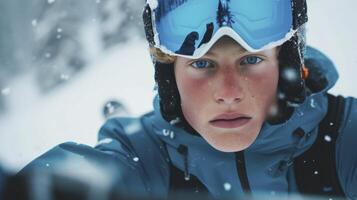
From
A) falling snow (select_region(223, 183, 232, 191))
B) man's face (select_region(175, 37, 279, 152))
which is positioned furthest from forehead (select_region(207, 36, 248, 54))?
falling snow (select_region(223, 183, 232, 191))

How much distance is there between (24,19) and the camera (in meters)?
8.34

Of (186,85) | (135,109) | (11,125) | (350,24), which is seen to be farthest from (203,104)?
(350,24)

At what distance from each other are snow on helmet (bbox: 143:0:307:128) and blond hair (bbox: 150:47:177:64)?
0.02 m

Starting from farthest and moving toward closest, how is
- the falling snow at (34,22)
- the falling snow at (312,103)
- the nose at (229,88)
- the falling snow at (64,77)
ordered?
the falling snow at (64,77) < the falling snow at (34,22) < the falling snow at (312,103) < the nose at (229,88)

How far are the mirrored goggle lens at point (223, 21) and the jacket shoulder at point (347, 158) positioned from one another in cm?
59

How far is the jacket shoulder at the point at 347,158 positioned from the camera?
237 centimetres

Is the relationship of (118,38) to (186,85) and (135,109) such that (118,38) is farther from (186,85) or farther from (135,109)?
(186,85)

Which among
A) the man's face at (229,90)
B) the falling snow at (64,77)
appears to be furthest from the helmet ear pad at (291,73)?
the falling snow at (64,77)

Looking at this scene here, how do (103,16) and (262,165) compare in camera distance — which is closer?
(262,165)

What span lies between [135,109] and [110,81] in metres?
1.93

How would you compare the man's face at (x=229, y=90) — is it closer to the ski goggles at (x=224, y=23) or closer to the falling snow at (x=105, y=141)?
the ski goggles at (x=224, y=23)

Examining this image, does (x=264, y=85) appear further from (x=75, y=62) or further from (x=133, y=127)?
(x=75, y=62)

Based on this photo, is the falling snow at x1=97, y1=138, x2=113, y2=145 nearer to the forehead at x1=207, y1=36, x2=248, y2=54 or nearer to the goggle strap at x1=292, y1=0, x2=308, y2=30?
the forehead at x1=207, y1=36, x2=248, y2=54

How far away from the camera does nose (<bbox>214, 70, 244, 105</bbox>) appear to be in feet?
6.48
